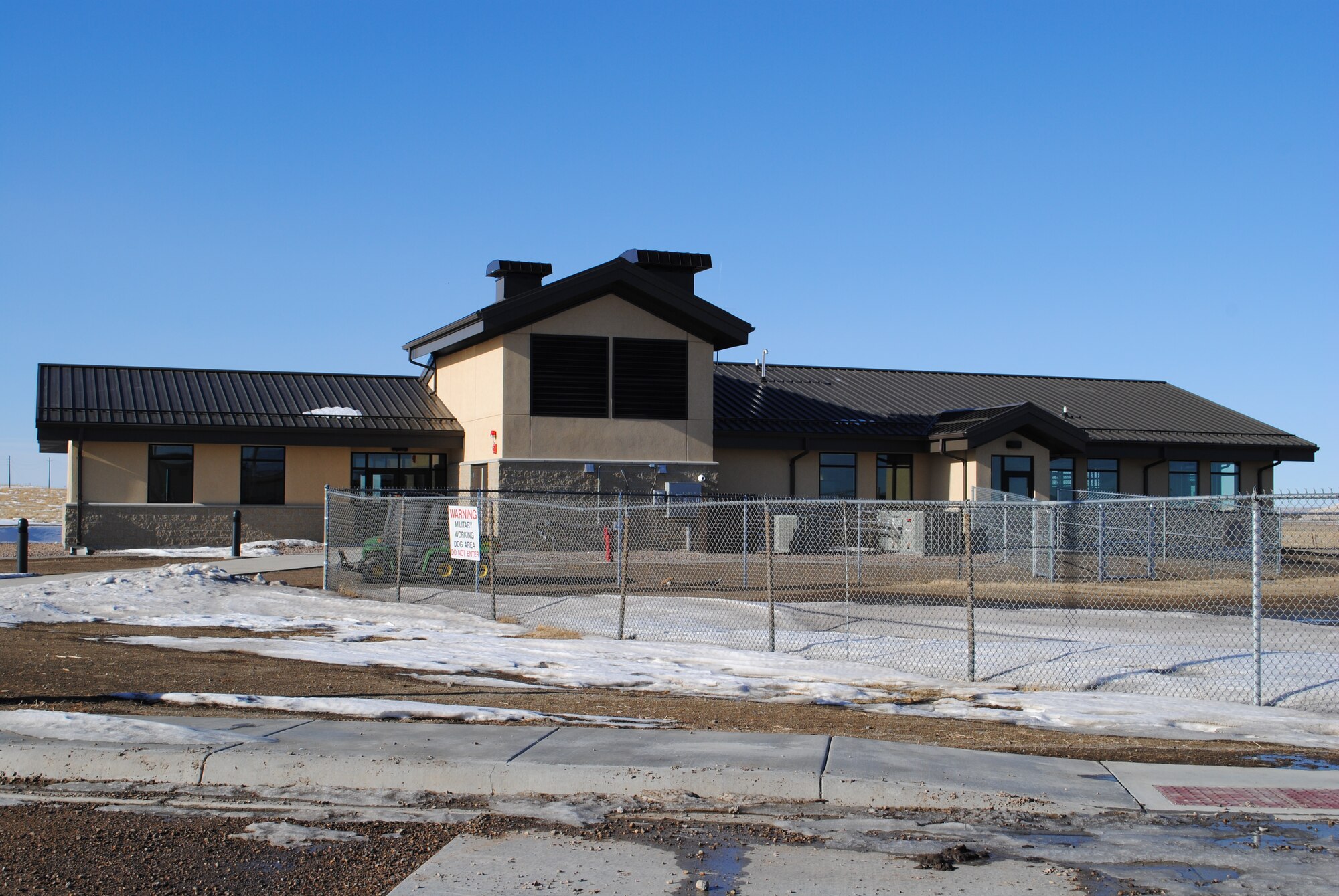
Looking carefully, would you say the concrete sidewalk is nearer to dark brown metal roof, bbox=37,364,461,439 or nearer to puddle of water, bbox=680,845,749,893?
puddle of water, bbox=680,845,749,893

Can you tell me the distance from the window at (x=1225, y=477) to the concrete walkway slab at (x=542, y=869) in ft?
120

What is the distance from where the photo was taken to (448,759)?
24.8 ft

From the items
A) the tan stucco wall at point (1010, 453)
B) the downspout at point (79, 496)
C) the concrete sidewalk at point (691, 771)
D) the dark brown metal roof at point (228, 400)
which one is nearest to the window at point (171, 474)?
the dark brown metal roof at point (228, 400)

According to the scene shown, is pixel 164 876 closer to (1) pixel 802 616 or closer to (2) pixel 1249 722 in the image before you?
(2) pixel 1249 722

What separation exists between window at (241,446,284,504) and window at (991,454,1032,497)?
755 inches

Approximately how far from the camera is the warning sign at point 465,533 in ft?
54.6

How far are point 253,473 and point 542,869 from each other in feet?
90.3

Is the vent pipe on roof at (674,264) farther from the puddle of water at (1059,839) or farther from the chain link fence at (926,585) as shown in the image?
the puddle of water at (1059,839)

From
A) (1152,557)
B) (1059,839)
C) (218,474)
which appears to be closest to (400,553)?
(1059,839)

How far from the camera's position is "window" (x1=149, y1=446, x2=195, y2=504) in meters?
30.3

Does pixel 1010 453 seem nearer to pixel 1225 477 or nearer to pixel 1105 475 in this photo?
pixel 1105 475

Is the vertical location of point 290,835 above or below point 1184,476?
below

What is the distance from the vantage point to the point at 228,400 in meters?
32.1

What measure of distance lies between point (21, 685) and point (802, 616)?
9.29 m
